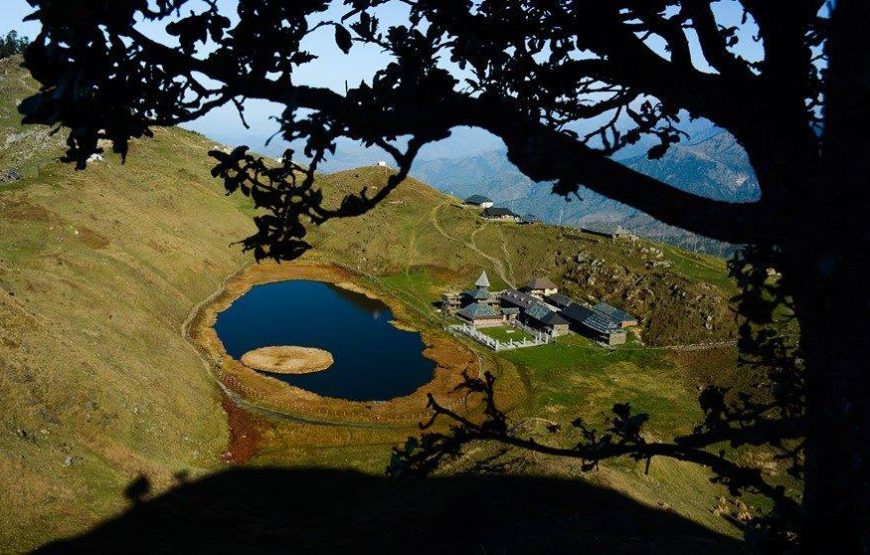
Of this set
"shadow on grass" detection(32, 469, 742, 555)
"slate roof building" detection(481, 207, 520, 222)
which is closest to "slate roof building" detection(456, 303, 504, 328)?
"shadow on grass" detection(32, 469, 742, 555)

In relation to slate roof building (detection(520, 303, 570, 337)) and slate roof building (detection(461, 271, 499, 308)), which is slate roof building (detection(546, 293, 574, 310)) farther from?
slate roof building (detection(461, 271, 499, 308))

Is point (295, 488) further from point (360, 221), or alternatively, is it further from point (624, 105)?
point (360, 221)

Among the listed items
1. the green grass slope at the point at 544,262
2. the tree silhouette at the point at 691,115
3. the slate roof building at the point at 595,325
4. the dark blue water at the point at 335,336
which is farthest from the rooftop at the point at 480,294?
the tree silhouette at the point at 691,115

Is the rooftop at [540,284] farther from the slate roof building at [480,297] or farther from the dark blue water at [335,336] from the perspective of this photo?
the dark blue water at [335,336]

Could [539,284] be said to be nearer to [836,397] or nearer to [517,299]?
[517,299]

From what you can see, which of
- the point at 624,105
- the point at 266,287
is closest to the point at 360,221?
the point at 266,287
